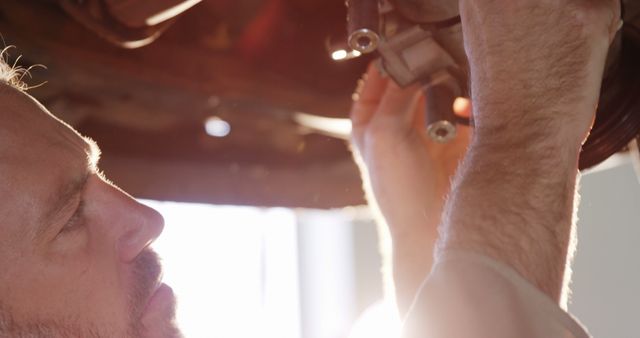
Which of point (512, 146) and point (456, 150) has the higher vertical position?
point (512, 146)

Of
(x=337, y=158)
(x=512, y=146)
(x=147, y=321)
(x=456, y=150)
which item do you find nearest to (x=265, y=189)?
(x=337, y=158)

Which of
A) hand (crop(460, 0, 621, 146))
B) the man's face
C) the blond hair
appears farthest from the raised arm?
the blond hair

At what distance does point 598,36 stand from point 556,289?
21cm

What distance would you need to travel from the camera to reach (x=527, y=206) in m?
0.62

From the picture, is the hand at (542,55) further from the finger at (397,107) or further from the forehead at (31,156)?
the forehead at (31,156)

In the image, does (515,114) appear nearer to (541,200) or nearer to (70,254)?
(541,200)

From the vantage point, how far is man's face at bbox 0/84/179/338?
0.78 metres

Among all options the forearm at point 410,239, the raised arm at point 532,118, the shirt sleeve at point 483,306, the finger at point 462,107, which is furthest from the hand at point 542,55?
the forearm at point 410,239

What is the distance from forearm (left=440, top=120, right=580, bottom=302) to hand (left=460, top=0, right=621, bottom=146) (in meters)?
0.01

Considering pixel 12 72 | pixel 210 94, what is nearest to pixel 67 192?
pixel 12 72

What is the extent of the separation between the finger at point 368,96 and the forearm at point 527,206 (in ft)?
1.20

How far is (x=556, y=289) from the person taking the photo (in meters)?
0.61

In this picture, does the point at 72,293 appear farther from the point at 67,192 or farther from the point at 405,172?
the point at 405,172

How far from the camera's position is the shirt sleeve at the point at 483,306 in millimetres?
571
